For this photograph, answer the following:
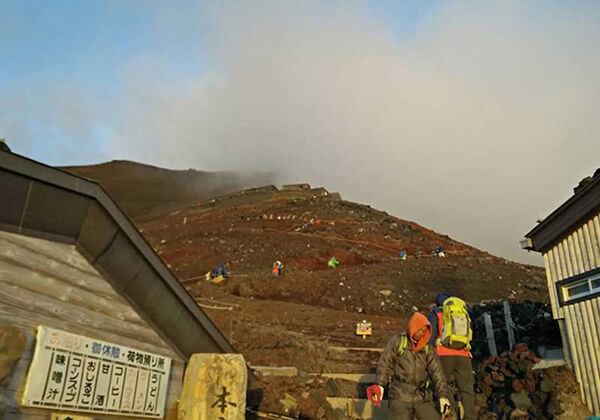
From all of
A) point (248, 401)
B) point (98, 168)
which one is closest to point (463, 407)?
point (248, 401)

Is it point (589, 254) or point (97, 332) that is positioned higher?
point (589, 254)

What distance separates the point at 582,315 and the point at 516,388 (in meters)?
1.92

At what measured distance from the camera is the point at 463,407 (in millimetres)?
7812

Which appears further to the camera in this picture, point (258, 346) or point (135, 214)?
point (135, 214)

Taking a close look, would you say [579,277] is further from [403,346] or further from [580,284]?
[403,346]

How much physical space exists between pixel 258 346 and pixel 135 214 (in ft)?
209

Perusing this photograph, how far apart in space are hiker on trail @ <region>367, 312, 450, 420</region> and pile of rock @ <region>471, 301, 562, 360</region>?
586 cm

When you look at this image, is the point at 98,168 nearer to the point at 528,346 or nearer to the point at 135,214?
the point at 135,214

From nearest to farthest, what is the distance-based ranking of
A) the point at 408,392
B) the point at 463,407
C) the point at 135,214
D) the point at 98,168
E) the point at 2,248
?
1. the point at 2,248
2. the point at 408,392
3. the point at 463,407
4. the point at 135,214
5. the point at 98,168

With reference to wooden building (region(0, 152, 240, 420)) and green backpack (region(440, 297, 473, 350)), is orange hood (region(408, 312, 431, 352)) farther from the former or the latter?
wooden building (region(0, 152, 240, 420))

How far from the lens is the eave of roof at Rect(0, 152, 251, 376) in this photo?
4383mm

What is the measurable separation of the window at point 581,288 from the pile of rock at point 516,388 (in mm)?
1491

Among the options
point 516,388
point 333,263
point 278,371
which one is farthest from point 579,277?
point 333,263

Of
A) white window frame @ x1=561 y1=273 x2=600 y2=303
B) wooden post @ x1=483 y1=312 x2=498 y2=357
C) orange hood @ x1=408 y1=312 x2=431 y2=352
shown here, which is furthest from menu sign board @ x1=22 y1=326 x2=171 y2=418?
wooden post @ x1=483 y1=312 x2=498 y2=357
